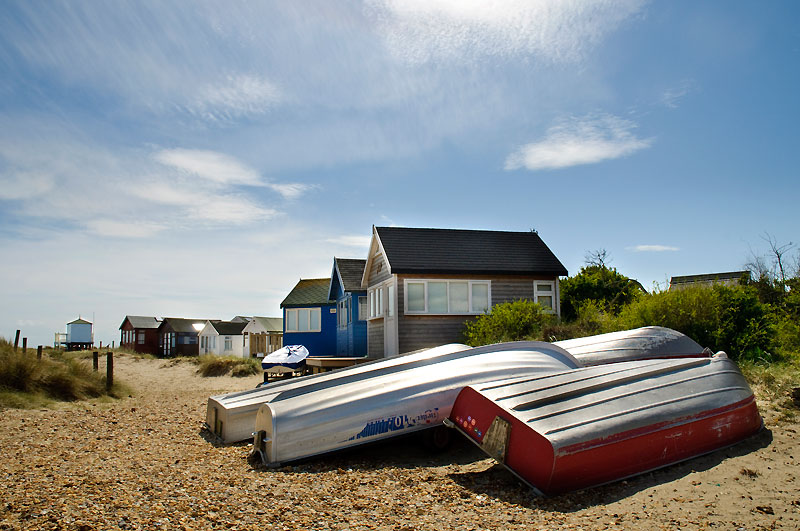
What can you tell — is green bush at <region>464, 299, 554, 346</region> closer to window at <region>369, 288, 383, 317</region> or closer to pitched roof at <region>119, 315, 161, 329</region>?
window at <region>369, 288, 383, 317</region>

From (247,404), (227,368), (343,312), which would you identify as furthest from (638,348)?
(227,368)

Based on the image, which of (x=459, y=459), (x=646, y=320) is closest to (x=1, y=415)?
(x=459, y=459)

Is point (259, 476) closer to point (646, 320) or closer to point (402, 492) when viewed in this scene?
point (402, 492)

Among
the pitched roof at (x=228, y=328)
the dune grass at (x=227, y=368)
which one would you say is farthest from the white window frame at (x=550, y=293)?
the pitched roof at (x=228, y=328)

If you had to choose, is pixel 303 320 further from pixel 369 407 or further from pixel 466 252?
pixel 369 407

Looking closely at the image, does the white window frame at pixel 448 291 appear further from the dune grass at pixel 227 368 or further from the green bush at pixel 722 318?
the dune grass at pixel 227 368

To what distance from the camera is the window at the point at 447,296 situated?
706 inches

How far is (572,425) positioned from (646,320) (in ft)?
23.8

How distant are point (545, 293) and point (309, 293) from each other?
1374 cm

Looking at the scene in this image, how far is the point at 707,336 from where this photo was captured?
11281 millimetres

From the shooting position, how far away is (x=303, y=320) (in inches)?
1123

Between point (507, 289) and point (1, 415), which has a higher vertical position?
point (507, 289)

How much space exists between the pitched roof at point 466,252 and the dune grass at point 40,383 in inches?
332

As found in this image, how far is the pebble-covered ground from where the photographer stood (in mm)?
4863
